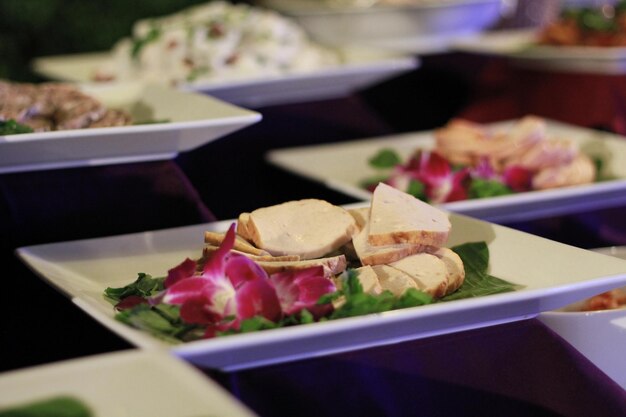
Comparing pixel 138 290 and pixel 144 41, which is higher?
pixel 144 41

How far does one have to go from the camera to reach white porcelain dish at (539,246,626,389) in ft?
4.62

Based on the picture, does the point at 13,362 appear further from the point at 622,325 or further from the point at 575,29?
the point at 575,29

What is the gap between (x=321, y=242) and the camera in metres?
1.42

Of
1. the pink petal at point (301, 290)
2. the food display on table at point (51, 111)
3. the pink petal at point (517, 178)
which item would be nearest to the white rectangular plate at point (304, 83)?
the food display on table at point (51, 111)

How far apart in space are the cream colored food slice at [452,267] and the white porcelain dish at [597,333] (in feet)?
0.45

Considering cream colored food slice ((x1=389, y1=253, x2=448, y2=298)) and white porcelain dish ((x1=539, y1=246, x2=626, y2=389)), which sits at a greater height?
cream colored food slice ((x1=389, y1=253, x2=448, y2=298))

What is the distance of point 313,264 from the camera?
1354 mm

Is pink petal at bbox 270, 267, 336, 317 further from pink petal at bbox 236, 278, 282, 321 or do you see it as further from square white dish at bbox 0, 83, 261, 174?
square white dish at bbox 0, 83, 261, 174

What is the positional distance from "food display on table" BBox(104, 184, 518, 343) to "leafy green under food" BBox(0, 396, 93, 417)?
0.72 feet

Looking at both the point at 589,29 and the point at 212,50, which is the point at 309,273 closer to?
the point at 212,50

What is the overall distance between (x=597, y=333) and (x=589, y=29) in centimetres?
234

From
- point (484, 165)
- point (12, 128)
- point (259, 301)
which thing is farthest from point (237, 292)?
point (484, 165)

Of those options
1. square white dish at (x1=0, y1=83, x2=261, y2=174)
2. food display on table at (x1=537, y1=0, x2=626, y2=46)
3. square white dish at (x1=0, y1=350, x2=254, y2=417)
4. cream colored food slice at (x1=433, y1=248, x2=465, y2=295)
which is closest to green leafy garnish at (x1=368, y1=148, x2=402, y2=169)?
square white dish at (x1=0, y1=83, x2=261, y2=174)

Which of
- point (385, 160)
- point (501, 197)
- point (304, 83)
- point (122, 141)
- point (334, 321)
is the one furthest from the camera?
point (304, 83)
